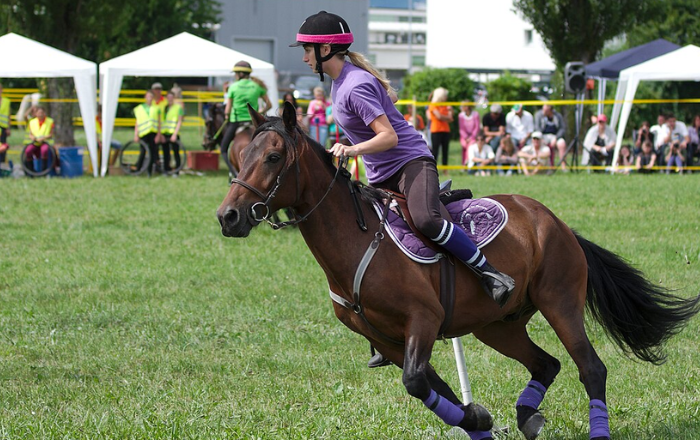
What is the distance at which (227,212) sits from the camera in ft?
14.1

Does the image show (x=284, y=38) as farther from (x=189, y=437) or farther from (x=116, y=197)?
(x=189, y=437)

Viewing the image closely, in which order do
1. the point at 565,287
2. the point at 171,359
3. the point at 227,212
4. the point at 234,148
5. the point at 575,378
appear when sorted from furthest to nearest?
the point at 234,148, the point at 171,359, the point at 575,378, the point at 565,287, the point at 227,212

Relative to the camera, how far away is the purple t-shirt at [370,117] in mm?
4797

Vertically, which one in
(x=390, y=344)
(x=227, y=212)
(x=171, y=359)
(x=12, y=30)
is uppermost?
(x=12, y=30)

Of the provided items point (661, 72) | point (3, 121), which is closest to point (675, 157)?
point (661, 72)

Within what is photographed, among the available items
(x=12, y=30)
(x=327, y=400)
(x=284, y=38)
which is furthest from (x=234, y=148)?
(x=284, y=38)

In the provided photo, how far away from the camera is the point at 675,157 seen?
21062mm

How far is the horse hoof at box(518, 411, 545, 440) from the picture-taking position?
17.1 ft

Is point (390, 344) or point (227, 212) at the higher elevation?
point (227, 212)

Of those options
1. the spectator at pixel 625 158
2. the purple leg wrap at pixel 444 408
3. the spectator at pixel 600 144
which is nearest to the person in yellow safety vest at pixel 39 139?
the spectator at pixel 600 144

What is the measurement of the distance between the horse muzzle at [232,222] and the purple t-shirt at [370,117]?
93cm

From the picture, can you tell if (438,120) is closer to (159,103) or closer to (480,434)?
(159,103)

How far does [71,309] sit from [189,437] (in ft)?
12.4

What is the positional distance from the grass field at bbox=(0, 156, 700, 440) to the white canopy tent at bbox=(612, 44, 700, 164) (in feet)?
28.1
